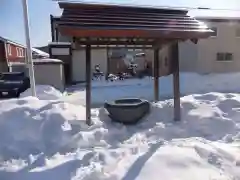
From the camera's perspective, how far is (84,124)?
6086 millimetres

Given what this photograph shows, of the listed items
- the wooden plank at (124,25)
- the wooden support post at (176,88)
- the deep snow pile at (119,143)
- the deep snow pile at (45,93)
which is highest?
the wooden plank at (124,25)

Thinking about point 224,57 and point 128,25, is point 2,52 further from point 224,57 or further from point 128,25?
point 128,25

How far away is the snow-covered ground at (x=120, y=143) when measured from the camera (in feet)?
12.8

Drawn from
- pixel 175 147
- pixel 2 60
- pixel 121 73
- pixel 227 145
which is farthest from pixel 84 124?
pixel 2 60

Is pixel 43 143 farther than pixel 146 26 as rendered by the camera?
No

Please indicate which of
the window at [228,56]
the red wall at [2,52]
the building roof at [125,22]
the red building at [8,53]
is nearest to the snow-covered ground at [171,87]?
the window at [228,56]

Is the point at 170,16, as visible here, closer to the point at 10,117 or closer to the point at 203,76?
the point at 10,117

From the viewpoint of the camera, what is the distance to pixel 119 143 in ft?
17.4

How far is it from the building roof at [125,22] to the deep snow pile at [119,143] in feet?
5.80

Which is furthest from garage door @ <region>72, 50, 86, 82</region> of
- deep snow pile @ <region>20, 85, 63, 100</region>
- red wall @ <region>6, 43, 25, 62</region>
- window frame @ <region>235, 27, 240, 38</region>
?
window frame @ <region>235, 27, 240, 38</region>

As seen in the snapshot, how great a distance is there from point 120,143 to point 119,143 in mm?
18

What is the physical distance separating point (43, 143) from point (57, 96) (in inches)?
358

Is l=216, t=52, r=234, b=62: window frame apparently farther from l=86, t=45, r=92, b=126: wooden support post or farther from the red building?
l=86, t=45, r=92, b=126: wooden support post

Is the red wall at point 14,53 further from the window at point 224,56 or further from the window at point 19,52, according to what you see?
the window at point 224,56
